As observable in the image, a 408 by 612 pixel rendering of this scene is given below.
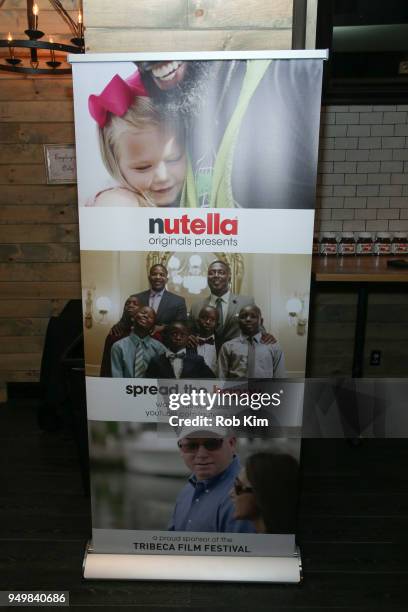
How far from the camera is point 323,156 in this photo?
3543 millimetres

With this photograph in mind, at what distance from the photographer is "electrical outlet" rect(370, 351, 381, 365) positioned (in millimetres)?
3719

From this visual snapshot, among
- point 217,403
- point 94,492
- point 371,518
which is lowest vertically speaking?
point 371,518

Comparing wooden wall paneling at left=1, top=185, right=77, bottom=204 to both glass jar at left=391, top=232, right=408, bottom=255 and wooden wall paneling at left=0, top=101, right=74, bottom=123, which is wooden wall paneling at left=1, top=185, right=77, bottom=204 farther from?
glass jar at left=391, top=232, right=408, bottom=255

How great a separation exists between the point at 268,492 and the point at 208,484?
0.24 metres

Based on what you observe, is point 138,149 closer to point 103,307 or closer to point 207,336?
point 103,307

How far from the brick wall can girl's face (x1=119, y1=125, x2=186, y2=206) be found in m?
2.01

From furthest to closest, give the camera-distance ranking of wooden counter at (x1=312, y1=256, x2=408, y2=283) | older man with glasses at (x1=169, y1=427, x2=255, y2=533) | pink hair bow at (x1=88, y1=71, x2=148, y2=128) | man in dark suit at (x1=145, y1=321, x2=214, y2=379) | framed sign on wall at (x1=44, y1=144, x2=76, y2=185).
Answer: framed sign on wall at (x1=44, y1=144, x2=76, y2=185) → wooden counter at (x1=312, y1=256, x2=408, y2=283) → older man with glasses at (x1=169, y1=427, x2=255, y2=533) → man in dark suit at (x1=145, y1=321, x2=214, y2=379) → pink hair bow at (x1=88, y1=71, x2=148, y2=128)

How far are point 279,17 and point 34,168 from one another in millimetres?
2045

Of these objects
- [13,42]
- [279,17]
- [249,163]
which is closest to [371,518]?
A: [249,163]

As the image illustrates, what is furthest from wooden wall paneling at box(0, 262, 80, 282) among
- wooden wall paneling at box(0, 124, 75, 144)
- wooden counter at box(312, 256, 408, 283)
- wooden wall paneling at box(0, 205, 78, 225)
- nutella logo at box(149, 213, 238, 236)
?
nutella logo at box(149, 213, 238, 236)

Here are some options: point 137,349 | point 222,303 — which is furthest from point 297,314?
point 137,349

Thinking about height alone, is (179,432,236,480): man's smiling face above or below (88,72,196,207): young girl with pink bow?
below

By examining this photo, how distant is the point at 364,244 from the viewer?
359 cm

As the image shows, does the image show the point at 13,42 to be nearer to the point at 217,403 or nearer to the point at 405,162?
the point at 217,403
